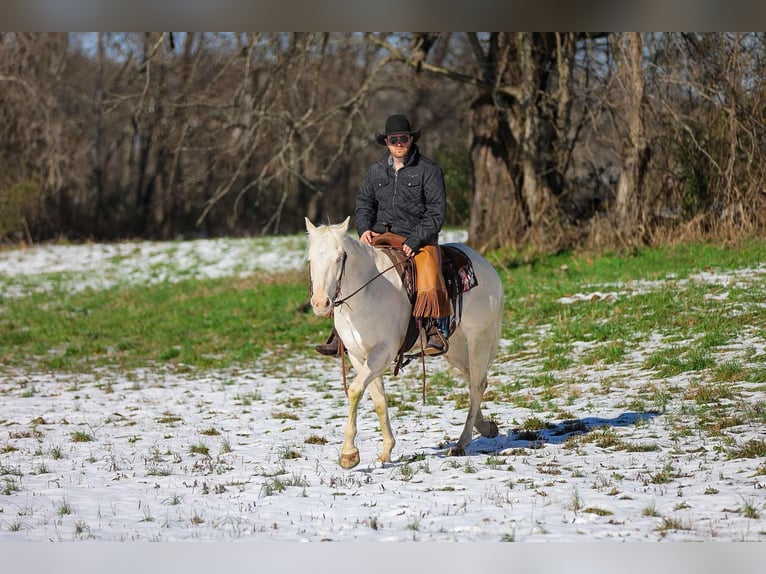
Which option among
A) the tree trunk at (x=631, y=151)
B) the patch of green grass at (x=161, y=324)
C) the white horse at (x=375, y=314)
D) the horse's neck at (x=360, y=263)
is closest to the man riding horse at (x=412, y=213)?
the white horse at (x=375, y=314)

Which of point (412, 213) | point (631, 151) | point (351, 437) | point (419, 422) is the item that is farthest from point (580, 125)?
point (351, 437)

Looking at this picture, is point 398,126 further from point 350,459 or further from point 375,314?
point 350,459

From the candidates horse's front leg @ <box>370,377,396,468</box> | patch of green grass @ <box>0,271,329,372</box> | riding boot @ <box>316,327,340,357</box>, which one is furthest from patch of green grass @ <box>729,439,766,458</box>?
patch of green grass @ <box>0,271,329,372</box>

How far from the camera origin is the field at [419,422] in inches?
253

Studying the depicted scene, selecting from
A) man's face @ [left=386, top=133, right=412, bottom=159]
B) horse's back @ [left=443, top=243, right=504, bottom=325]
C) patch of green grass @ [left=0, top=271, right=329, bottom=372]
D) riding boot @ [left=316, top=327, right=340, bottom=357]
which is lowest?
patch of green grass @ [left=0, top=271, right=329, bottom=372]

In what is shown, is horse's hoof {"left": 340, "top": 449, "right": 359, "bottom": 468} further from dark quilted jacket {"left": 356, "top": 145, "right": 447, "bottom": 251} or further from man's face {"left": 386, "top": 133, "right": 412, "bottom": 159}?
man's face {"left": 386, "top": 133, "right": 412, "bottom": 159}

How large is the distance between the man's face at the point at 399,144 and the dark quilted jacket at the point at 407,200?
95 millimetres

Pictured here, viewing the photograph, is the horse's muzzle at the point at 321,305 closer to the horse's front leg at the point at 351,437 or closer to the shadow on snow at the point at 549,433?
the horse's front leg at the point at 351,437

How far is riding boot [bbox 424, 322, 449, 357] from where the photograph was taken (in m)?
8.19

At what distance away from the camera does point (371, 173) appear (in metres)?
8.28

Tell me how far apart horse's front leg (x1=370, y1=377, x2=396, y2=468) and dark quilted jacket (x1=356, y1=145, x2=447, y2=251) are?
1.19 metres
